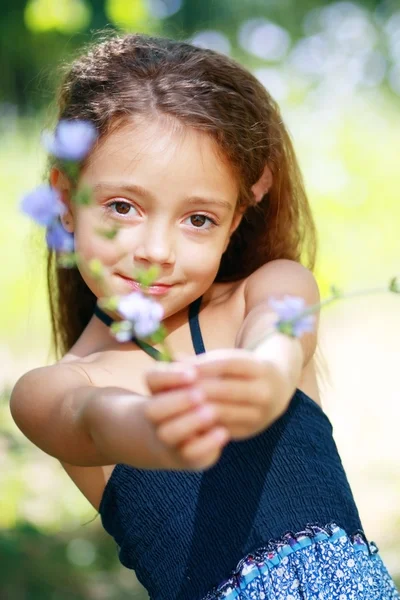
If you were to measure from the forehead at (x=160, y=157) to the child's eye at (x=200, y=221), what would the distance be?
44 millimetres

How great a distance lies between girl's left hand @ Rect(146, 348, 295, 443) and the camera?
104 cm

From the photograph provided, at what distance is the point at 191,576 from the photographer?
5.08ft

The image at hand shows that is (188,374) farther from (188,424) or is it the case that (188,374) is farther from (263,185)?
(263,185)

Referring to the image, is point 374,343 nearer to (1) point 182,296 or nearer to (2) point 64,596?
(2) point 64,596

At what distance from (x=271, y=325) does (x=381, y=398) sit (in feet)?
6.42

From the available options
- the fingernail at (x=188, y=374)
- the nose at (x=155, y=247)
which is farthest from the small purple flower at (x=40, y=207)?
the nose at (x=155, y=247)

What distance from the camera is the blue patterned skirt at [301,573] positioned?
1499mm

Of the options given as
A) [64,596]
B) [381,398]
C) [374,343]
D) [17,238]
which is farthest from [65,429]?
[17,238]

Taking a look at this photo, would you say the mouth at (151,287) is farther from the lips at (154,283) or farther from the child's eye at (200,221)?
the child's eye at (200,221)

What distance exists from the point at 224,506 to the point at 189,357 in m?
0.23

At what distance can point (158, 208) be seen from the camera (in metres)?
1.50

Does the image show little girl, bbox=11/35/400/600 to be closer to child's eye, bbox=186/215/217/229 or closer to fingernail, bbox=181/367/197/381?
child's eye, bbox=186/215/217/229

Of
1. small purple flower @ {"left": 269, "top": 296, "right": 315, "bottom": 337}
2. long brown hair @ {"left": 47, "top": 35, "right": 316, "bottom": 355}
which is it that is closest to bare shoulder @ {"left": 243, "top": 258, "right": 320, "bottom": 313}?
long brown hair @ {"left": 47, "top": 35, "right": 316, "bottom": 355}

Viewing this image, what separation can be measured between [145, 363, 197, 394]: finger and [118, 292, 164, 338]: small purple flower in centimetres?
7
